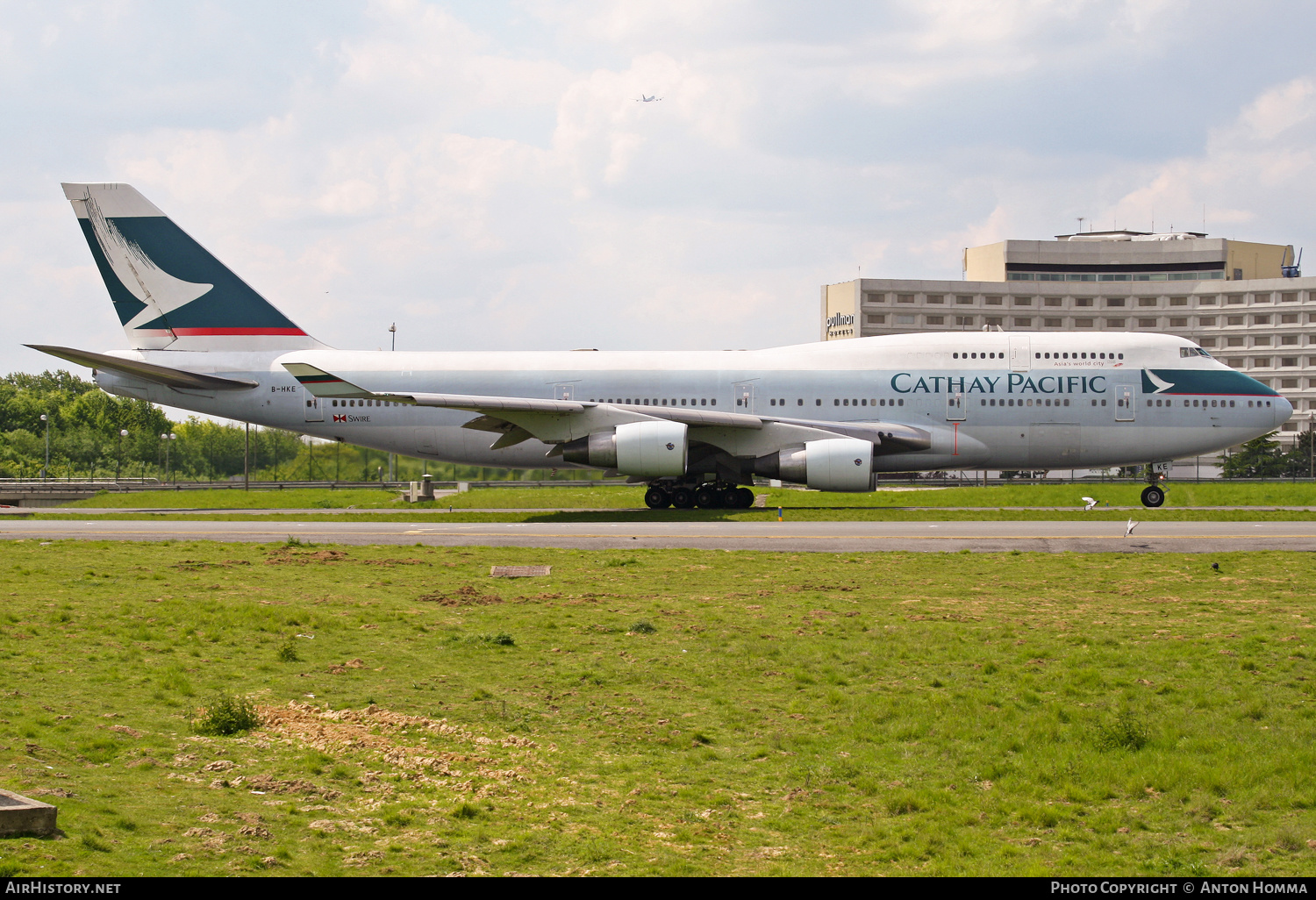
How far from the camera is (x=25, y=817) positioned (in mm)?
6512

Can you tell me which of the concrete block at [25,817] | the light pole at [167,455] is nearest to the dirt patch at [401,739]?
the concrete block at [25,817]

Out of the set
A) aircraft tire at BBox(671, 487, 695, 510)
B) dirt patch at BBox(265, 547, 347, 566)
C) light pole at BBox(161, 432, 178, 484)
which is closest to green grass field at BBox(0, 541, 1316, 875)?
dirt patch at BBox(265, 547, 347, 566)

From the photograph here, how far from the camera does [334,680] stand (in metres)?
11.8

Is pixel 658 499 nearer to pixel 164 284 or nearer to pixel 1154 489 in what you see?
pixel 1154 489

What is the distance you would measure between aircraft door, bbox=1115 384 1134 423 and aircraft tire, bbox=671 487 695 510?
14086mm

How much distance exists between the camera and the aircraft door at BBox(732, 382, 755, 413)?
34.6 m

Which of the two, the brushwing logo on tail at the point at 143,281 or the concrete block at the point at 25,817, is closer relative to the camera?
the concrete block at the point at 25,817

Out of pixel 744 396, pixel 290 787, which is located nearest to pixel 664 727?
pixel 290 787

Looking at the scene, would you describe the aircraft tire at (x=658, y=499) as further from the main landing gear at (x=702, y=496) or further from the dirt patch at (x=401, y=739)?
the dirt patch at (x=401, y=739)

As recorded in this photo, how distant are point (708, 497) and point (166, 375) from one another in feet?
60.3

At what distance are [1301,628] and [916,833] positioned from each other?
9.34m

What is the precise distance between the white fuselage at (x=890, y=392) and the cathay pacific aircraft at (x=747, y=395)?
0.19 ft

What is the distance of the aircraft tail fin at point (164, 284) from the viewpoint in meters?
36.1

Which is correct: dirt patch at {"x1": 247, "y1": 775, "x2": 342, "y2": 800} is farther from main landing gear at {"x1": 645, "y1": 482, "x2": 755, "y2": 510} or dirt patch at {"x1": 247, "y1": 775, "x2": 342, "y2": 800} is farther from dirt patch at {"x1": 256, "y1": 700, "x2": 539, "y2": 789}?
main landing gear at {"x1": 645, "y1": 482, "x2": 755, "y2": 510}
